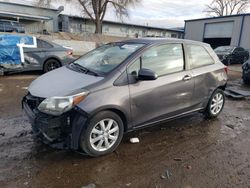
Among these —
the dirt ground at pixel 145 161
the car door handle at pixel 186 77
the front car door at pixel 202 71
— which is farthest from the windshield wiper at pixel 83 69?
the front car door at pixel 202 71

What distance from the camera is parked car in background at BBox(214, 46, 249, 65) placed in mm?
17656

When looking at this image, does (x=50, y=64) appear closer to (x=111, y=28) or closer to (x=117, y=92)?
(x=117, y=92)

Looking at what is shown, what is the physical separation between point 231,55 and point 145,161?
17.1 metres

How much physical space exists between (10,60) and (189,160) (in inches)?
294

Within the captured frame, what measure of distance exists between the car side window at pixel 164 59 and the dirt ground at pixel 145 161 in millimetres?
1159

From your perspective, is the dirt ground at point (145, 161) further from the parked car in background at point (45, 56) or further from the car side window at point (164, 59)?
the parked car in background at point (45, 56)

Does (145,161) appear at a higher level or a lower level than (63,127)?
lower

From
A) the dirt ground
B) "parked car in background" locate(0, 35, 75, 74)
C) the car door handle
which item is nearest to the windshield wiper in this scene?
the dirt ground

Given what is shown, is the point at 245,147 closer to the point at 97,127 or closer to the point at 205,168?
the point at 205,168

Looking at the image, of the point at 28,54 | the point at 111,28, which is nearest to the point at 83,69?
the point at 28,54

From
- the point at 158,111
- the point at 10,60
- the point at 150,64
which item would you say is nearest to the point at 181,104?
the point at 158,111

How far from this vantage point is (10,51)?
8.42 metres

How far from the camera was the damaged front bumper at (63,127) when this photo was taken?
303 centimetres

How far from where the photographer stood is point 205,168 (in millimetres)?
3189
